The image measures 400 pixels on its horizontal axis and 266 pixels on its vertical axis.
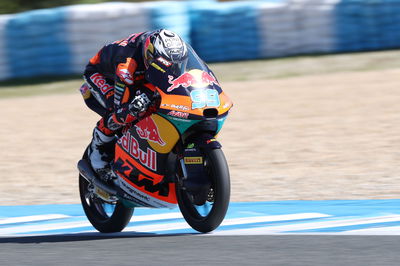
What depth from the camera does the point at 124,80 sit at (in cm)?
622

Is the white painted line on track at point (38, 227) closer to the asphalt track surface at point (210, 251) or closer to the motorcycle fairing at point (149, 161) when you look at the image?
the asphalt track surface at point (210, 251)

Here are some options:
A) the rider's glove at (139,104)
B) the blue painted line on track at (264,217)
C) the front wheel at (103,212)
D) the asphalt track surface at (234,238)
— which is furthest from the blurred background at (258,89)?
the rider's glove at (139,104)

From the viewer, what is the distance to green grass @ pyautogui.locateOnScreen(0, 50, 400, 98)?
651 inches

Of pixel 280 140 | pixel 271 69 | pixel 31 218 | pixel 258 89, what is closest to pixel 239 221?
pixel 31 218

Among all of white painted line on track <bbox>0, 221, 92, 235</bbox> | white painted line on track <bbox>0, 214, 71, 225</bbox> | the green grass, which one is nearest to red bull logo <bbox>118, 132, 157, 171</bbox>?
white painted line on track <bbox>0, 221, 92, 235</bbox>

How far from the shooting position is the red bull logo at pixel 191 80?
601cm

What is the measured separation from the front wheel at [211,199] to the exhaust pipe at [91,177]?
67cm

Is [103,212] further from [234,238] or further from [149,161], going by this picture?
[234,238]

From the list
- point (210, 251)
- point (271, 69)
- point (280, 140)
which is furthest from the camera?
point (271, 69)

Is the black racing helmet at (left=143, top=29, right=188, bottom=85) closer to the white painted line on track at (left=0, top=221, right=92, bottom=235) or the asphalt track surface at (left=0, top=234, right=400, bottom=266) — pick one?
the asphalt track surface at (left=0, top=234, right=400, bottom=266)

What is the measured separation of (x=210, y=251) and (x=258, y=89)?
9907 millimetres

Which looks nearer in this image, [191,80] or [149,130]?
[191,80]

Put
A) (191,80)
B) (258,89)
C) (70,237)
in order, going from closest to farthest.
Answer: (191,80) < (70,237) < (258,89)

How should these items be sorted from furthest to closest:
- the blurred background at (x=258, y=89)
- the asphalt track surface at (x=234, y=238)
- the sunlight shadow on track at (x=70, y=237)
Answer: the blurred background at (x=258, y=89) < the sunlight shadow on track at (x=70, y=237) < the asphalt track surface at (x=234, y=238)
